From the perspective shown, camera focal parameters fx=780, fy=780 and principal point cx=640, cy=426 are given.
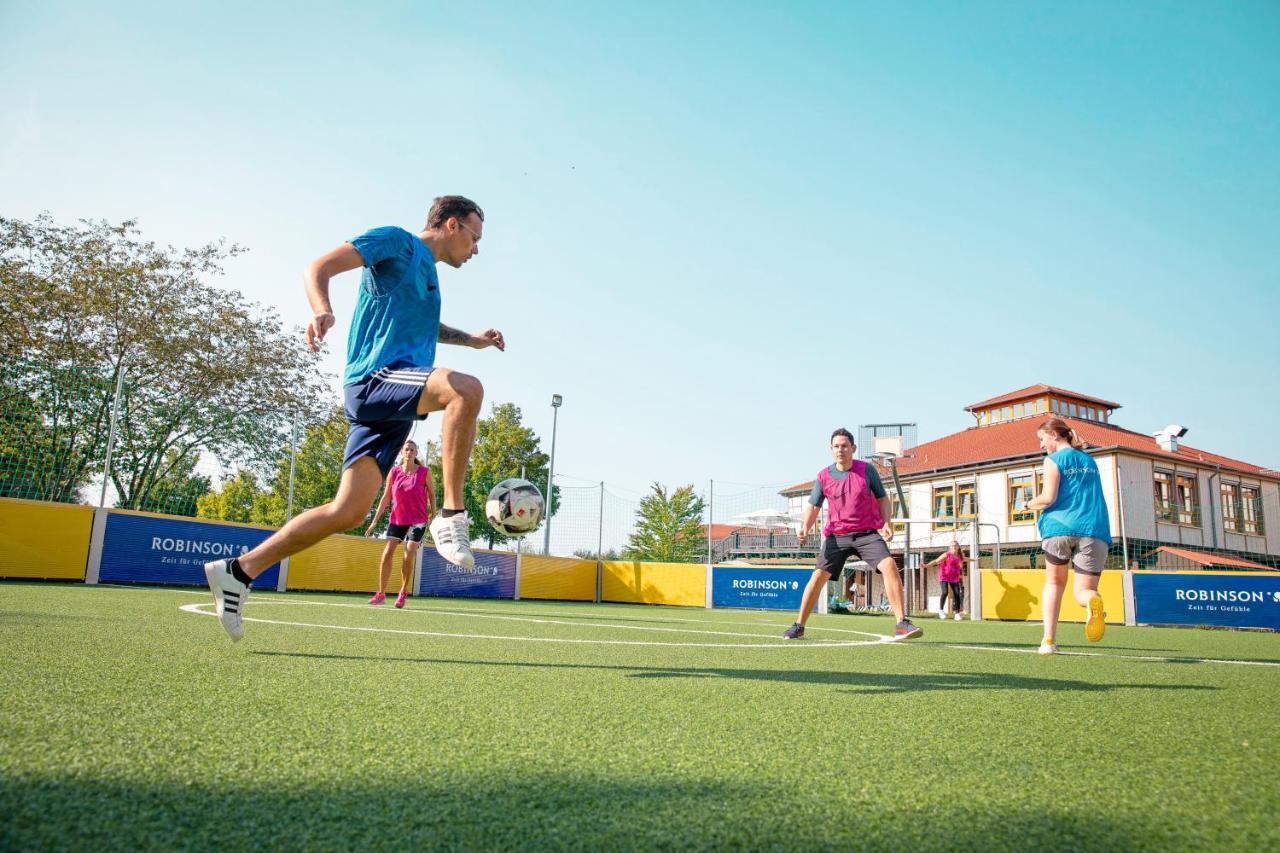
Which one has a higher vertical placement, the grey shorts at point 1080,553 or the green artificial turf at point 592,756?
the grey shorts at point 1080,553

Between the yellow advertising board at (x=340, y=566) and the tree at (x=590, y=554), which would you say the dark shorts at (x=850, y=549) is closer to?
the yellow advertising board at (x=340, y=566)

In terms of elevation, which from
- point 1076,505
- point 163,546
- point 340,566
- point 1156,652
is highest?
point 1076,505

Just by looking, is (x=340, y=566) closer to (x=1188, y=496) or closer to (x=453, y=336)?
(x=453, y=336)

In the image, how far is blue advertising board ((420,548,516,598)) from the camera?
18.3 meters

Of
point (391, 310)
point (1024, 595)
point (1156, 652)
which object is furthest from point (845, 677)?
point (1024, 595)

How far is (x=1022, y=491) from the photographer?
34844 mm

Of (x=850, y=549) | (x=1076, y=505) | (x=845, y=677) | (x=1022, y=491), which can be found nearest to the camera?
(x=845, y=677)

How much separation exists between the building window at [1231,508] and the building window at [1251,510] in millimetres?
191

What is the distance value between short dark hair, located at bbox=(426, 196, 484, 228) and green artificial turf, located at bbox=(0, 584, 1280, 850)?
2.40 meters

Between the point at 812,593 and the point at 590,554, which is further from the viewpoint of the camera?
the point at 590,554

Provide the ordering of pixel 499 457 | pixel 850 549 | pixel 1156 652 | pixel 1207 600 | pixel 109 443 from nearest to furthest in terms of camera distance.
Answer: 1. pixel 1156 652
2. pixel 850 549
3. pixel 109 443
4. pixel 1207 600
5. pixel 499 457

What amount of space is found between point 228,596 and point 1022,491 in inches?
1435

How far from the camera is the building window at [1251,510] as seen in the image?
34.1 metres

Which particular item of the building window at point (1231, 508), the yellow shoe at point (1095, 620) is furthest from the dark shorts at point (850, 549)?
the building window at point (1231, 508)
